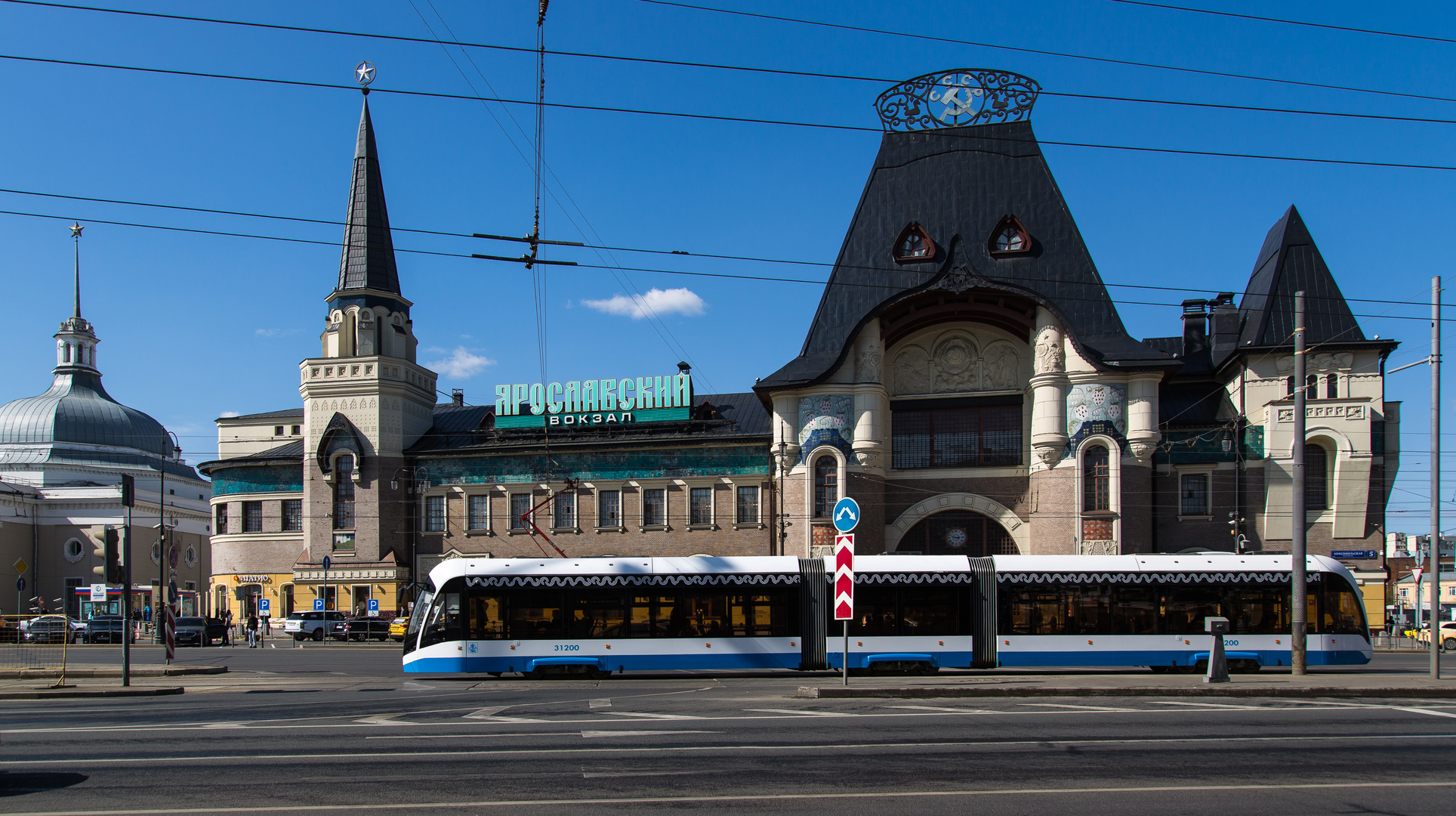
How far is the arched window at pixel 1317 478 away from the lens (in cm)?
4156

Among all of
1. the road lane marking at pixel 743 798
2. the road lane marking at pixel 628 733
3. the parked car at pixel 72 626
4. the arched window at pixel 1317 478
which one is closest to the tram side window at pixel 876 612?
the road lane marking at pixel 628 733

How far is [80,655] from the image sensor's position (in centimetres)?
3700

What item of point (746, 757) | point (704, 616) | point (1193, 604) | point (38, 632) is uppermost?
point (746, 757)

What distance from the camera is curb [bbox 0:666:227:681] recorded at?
Answer: 85.5ft

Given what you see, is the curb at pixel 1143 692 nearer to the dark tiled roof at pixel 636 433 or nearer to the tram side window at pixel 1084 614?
the tram side window at pixel 1084 614

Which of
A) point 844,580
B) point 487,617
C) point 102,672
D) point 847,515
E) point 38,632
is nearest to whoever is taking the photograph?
point 847,515

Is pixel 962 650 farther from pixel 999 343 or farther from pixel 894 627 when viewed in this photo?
pixel 999 343

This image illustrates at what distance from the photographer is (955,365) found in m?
45.1

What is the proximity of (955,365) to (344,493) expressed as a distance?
3109cm

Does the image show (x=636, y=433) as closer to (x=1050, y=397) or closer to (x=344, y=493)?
(x=344, y=493)

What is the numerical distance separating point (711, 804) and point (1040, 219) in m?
38.6

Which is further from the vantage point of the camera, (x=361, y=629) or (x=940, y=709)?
(x=361, y=629)

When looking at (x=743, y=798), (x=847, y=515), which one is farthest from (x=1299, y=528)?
(x=743, y=798)

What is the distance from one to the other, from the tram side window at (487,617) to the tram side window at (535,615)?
20 centimetres
